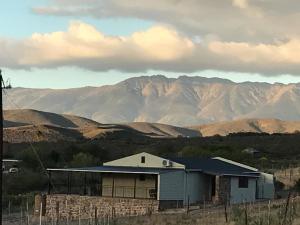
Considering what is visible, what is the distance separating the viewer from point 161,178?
55.9 metres

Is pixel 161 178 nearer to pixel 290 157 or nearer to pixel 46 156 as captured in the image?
pixel 46 156

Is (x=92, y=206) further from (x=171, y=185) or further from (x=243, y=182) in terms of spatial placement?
(x=243, y=182)

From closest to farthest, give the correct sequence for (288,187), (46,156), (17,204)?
(17,204) < (288,187) < (46,156)

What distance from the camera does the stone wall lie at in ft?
181

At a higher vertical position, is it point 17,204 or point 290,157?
point 290,157

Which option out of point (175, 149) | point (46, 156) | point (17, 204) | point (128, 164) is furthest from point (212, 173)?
point (175, 149)

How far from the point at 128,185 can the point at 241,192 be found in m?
10.1

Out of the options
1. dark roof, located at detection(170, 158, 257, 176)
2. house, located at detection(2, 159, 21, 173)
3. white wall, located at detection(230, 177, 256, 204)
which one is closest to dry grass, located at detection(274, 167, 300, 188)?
dark roof, located at detection(170, 158, 257, 176)

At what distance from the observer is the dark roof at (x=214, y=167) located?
5952cm

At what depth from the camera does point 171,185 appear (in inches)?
2229

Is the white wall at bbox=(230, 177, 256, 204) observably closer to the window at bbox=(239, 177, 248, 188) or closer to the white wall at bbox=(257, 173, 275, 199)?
the window at bbox=(239, 177, 248, 188)

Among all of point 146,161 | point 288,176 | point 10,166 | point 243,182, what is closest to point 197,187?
point 243,182

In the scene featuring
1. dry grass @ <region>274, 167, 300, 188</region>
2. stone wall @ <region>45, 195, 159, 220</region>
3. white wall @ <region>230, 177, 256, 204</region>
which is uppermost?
dry grass @ <region>274, 167, 300, 188</region>

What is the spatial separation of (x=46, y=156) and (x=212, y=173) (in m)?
49.0
